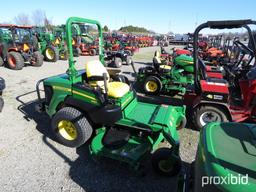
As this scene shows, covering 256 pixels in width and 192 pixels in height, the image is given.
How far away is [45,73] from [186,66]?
571cm

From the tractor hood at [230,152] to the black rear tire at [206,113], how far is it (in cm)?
210

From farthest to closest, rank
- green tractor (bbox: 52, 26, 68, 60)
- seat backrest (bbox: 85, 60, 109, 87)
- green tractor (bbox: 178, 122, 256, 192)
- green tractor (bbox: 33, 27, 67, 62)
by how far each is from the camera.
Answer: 1. green tractor (bbox: 52, 26, 68, 60)
2. green tractor (bbox: 33, 27, 67, 62)
3. seat backrest (bbox: 85, 60, 109, 87)
4. green tractor (bbox: 178, 122, 256, 192)

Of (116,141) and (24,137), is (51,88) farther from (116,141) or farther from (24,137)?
(116,141)

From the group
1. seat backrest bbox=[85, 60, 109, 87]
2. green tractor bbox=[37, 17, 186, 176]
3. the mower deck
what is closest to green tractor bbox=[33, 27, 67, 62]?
seat backrest bbox=[85, 60, 109, 87]

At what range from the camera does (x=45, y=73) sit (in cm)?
885

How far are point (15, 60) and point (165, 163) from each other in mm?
8577

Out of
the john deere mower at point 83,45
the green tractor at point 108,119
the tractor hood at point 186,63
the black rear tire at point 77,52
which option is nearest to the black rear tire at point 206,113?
the green tractor at point 108,119

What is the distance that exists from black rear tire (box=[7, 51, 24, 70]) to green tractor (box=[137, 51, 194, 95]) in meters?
5.59

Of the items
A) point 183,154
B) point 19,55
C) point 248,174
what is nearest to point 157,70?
point 183,154

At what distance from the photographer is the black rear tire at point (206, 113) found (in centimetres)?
385

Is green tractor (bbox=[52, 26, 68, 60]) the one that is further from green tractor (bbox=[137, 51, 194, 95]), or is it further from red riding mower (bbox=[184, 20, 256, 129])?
red riding mower (bbox=[184, 20, 256, 129])

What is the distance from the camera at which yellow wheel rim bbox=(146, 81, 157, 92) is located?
630 cm

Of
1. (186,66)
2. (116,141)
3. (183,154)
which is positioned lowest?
(183,154)

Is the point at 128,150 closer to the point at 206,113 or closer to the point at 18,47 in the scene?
the point at 206,113
